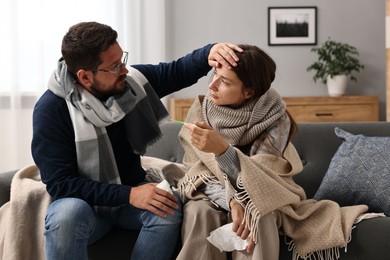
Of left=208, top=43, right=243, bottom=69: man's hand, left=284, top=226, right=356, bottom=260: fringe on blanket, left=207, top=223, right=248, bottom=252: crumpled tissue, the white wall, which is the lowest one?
left=284, top=226, right=356, bottom=260: fringe on blanket

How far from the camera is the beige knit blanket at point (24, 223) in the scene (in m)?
2.21

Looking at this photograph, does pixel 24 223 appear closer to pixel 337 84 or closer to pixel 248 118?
pixel 248 118

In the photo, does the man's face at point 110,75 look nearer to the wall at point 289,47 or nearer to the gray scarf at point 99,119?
the gray scarf at point 99,119

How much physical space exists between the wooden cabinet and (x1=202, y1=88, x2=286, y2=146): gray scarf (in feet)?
9.06

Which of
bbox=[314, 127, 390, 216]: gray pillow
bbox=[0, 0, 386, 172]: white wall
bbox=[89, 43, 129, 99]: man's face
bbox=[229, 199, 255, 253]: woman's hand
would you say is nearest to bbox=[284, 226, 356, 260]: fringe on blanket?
bbox=[229, 199, 255, 253]: woman's hand

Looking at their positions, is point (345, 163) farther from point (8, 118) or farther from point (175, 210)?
point (8, 118)

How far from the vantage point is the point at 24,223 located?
7.30ft

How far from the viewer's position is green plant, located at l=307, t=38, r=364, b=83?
17.7ft

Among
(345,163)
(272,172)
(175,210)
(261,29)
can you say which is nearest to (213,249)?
(175,210)

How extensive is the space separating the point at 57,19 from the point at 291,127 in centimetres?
320

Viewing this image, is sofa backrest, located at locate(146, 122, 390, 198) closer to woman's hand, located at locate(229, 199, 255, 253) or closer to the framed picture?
woman's hand, located at locate(229, 199, 255, 253)

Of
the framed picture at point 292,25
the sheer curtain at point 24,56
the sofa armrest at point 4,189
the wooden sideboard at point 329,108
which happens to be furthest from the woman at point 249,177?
the framed picture at point 292,25

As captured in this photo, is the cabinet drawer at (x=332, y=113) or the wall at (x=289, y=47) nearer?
the cabinet drawer at (x=332, y=113)

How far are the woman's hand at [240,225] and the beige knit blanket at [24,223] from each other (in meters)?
0.65
